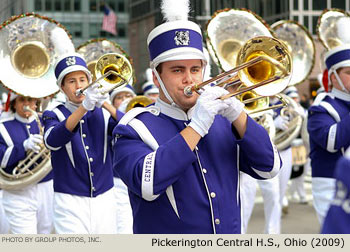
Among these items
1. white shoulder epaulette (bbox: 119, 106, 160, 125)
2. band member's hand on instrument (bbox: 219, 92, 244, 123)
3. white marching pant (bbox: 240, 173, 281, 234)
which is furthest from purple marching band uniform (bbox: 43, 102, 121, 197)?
white marching pant (bbox: 240, 173, 281, 234)

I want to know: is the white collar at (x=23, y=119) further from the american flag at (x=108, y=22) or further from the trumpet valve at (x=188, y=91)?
the american flag at (x=108, y=22)

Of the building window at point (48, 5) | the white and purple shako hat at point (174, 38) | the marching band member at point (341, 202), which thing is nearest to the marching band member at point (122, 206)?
the white and purple shako hat at point (174, 38)

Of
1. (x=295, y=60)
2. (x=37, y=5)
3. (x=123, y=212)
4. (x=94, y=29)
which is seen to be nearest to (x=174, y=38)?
(x=123, y=212)

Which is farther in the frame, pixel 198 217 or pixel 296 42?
pixel 296 42

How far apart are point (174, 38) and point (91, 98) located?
5.77 ft

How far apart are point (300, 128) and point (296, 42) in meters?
1.08

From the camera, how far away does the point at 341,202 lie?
1.42 m

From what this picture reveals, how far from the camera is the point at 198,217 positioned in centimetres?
280

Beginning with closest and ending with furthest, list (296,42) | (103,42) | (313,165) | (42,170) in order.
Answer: (313,165)
(42,170)
(103,42)
(296,42)

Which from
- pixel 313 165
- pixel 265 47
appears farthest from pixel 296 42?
pixel 265 47

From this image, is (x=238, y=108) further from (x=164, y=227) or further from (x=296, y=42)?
(x=296, y=42)

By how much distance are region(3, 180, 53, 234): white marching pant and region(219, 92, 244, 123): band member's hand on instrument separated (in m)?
3.74

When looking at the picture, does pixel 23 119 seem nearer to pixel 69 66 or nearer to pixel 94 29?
pixel 69 66

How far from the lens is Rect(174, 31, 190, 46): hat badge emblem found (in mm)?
2884
